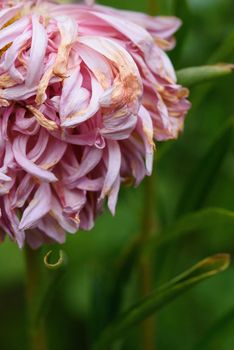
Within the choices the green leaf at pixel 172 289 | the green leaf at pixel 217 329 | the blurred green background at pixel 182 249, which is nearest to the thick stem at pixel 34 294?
the green leaf at pixel 172 289

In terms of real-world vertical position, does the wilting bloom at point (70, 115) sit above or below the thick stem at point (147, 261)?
above

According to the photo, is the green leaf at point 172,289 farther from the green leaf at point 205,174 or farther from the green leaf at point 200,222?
the green leaf at point 205,174

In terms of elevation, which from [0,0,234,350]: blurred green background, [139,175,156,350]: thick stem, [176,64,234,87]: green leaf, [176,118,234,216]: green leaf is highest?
[176,64,234,87]: green leaf

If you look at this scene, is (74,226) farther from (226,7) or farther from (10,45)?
(226,7)

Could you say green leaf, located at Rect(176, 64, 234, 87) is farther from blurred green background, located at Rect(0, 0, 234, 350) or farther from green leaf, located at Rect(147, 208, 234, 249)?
blurred green background, located at Rect(0, 0, 234, 350)

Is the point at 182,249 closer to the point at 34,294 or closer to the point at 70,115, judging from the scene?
the point at 34,294

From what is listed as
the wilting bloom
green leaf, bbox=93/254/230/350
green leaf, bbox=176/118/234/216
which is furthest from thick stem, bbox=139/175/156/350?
the wilting bloom

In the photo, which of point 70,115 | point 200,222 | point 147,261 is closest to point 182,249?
point 147,261
